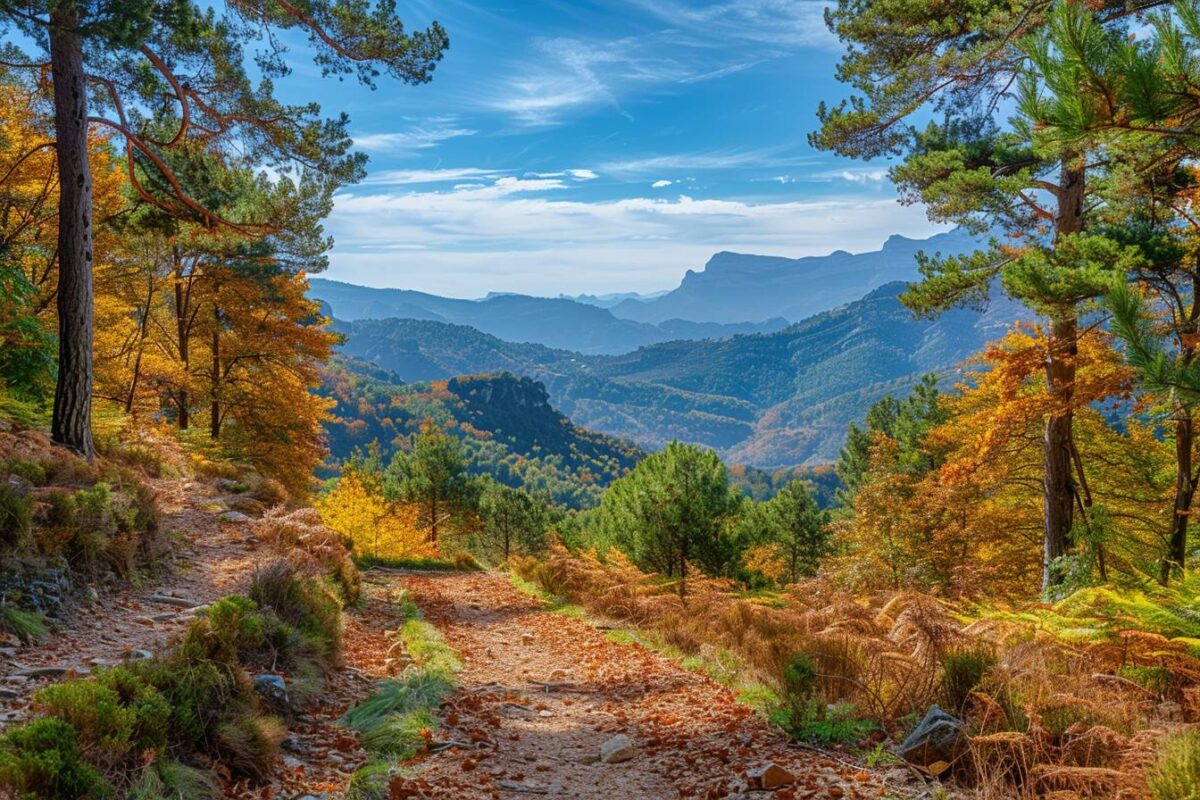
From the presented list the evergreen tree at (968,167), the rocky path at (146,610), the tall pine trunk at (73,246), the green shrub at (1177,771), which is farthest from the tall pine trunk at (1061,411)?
the tall pine trunk at (73,246)

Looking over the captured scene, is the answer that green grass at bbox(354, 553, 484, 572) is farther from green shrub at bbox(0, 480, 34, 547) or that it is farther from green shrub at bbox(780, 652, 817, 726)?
green shrub at bbox(780, 652, 817, 726)

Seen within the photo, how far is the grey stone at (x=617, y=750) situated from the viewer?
500 centimetres

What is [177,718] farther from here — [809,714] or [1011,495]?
[1011,495]

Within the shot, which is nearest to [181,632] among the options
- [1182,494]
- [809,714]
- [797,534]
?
[809,714]

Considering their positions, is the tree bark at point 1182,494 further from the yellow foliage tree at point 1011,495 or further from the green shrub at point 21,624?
the green shrub at point 21,624

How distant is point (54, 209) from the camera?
12555 mm

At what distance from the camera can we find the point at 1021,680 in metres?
4.19

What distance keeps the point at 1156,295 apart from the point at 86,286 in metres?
13.7

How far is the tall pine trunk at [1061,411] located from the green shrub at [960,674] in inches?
273

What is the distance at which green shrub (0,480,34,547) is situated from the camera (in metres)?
5.18

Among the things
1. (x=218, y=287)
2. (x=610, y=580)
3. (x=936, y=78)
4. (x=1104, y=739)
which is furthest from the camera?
(x=218, y=287)

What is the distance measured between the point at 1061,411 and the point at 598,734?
851 cm

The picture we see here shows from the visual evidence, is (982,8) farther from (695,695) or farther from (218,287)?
(218,287)

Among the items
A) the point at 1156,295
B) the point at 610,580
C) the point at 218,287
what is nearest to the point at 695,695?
the point at 610,580
